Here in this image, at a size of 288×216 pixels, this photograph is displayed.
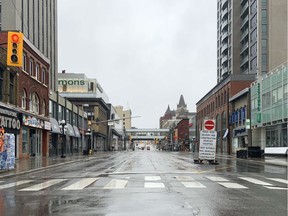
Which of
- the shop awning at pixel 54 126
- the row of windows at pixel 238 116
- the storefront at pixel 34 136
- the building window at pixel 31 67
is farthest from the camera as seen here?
the row of windows at pixel 238 116

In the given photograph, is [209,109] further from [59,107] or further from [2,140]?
[2,140]

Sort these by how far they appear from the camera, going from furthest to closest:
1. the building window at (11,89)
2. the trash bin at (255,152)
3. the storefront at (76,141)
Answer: the storefront at (76,141), the trash bin at (255,152), the building window at (11,89)

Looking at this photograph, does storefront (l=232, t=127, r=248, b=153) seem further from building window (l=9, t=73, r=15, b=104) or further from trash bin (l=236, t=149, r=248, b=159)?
building window (l=9, t=73, r=15, b=104)

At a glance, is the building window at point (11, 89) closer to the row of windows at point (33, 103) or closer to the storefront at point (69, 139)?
the row of windows at point (33, 103)

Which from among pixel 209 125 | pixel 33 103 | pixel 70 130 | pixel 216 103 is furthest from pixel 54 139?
pixel 216 103

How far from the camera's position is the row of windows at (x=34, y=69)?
145 ft

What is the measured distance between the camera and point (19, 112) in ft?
134

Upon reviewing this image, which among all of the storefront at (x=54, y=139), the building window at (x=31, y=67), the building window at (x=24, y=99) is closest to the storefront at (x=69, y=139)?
the storefront at (x=54, y=139)

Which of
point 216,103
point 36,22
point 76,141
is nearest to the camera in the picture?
point 36,22

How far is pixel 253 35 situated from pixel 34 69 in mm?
56136

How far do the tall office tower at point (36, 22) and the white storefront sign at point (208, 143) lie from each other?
3172cm

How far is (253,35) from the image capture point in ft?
296

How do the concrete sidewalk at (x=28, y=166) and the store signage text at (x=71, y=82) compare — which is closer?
the concrete sidewalk at (x=28, y=166)

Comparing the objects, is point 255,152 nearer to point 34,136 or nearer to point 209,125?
point 209,125
